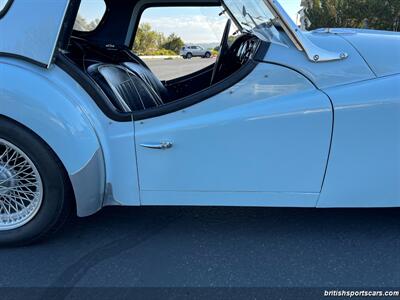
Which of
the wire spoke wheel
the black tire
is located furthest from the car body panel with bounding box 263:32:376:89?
the wire spoke wheel

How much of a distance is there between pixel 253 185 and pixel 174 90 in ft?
6.74

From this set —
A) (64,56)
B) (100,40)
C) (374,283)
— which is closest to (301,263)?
(374,283)

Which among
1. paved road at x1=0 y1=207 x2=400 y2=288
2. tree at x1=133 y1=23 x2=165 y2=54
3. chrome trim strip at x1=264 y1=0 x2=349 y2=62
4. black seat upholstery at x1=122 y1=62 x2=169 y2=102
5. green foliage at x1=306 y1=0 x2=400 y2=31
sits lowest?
green foliage at x1=306 y1=0 x2=400 y2=31

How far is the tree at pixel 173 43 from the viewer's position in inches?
174

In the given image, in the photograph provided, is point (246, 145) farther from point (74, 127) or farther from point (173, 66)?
point (173, 66)

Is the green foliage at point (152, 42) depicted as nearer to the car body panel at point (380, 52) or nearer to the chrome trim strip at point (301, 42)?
the chrome trim strip at point (301, 42)

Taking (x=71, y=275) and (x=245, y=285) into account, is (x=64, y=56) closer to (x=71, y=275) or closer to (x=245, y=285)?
(x=71, y=275)

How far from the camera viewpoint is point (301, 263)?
2.43 metres

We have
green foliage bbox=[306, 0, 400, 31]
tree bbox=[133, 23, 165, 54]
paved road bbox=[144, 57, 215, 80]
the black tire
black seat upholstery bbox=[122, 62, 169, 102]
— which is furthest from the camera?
green foliage bbox=[306, 0, 400, 31]

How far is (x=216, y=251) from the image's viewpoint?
258 cm

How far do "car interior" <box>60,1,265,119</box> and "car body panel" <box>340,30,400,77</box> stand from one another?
583 millimetres

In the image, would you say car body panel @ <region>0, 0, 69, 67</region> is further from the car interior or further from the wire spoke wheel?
the wire spoke wheel

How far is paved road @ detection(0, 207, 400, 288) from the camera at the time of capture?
7.56ft

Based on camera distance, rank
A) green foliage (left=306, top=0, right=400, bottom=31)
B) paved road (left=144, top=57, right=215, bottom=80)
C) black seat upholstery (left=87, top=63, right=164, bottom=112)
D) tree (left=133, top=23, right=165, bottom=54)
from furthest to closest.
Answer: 1. green foliage (left=306, top=0, right=400, bottom=31)
2. paved road (left=144, top=57, right=215, bottom=80)
3. tree (left=133, top=23, right=165, bottom=54)
4. black seat upholstery (left=87, top=63, right=164, bottom=112)
